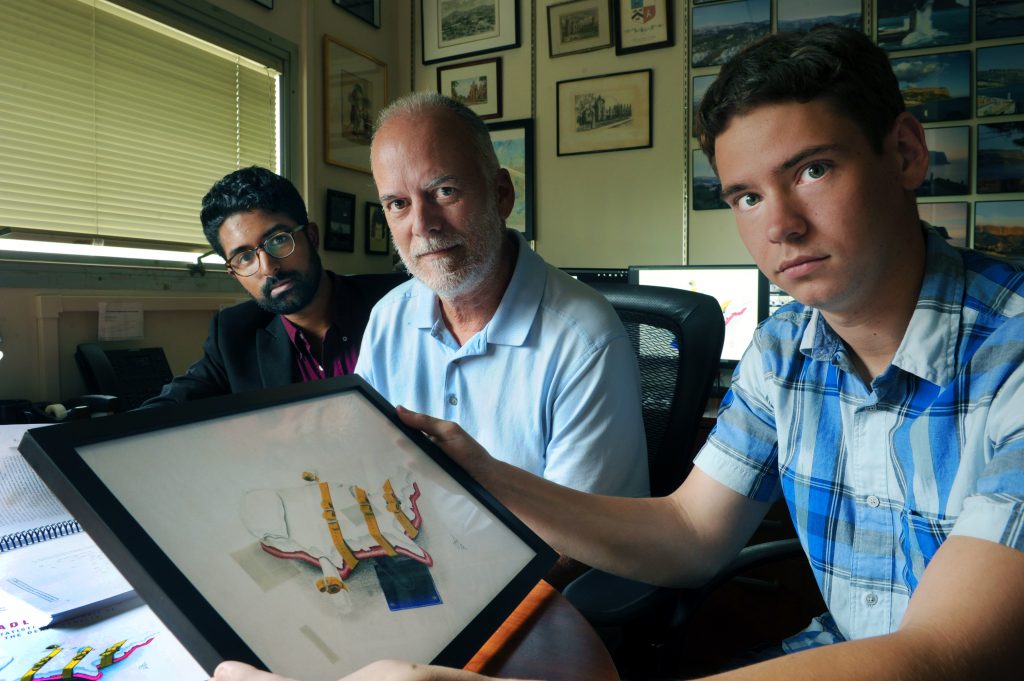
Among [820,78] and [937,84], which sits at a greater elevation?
[937,84]

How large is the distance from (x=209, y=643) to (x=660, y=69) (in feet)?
10.7

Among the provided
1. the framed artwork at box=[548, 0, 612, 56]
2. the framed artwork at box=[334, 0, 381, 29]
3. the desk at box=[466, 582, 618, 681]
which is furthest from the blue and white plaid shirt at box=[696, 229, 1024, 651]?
the framed artwork at box=[334, 0, 381, 29]

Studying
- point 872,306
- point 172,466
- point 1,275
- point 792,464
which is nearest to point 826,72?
point 872,306

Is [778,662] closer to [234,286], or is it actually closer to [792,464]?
[792,464]

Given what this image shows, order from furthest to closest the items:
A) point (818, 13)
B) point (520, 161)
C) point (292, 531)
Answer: point (520, 161) < point (818, 13) < point (292, 531)

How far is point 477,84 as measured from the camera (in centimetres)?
358

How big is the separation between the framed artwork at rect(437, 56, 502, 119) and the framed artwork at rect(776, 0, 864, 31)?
4.57 feet

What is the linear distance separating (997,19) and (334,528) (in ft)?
10.8

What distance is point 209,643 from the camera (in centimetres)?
42

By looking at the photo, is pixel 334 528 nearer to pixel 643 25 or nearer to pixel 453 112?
pixel 453 112

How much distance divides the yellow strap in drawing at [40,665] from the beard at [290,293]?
4.17ft

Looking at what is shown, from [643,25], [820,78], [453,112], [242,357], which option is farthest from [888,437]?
[643,25]

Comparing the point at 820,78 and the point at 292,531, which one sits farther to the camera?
the point at 820,78

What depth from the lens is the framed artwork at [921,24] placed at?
2721 mm
